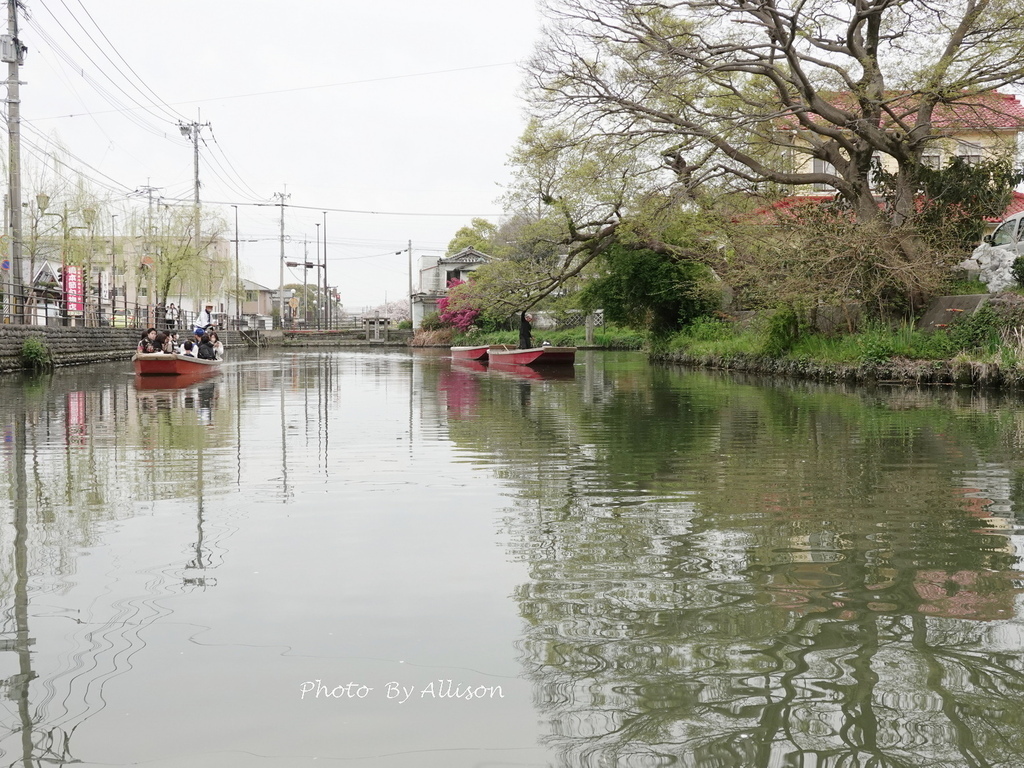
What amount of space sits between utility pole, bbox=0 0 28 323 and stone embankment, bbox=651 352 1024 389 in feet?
65.7

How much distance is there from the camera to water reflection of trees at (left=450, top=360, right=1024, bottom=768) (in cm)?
333

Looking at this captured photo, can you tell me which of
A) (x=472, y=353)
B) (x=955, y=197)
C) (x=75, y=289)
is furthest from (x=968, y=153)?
(x=75, y=289)

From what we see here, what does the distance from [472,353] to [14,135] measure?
18582mm

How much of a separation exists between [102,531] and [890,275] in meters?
19.9

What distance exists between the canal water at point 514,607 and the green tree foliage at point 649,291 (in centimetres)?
2569

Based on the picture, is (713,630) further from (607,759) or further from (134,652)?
(134,652)

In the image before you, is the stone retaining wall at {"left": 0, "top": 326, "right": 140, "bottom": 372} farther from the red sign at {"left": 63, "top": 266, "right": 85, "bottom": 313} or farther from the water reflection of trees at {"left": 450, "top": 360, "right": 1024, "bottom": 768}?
the water reflection of trees at {"left": 450, "top": 360, "right": 1024, "bottom": 768}

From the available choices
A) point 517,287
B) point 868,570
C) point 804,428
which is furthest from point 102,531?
point 517,287

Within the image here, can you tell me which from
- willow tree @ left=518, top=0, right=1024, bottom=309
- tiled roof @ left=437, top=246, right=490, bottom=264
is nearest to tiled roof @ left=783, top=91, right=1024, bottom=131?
willow tree @ left=518, top=0, right=1024, bottom=309

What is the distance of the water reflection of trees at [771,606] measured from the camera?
333 centimetres

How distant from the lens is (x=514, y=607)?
4.72m

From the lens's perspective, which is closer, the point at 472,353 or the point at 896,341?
the point at 896,341

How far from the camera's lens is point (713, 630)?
14.2ft

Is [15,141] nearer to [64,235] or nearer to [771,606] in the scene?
[64,235]
